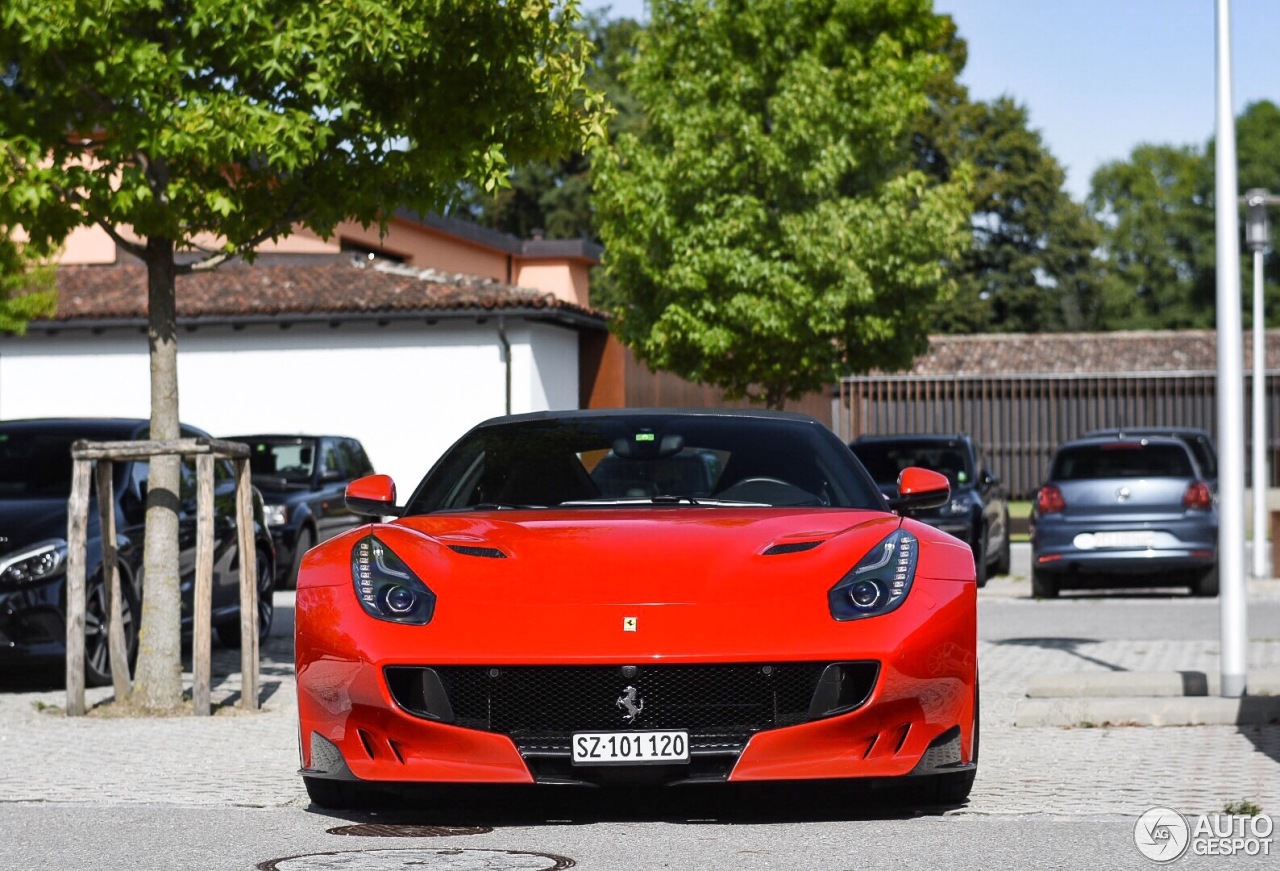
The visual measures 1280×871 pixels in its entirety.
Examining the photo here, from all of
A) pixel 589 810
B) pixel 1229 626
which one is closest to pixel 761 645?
pixel 589 810

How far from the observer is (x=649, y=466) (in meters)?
8.01

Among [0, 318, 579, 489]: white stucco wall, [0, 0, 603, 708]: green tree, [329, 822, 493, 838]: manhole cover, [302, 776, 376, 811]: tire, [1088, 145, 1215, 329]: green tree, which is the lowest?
[329, 822, 493, 838]: manhole cover

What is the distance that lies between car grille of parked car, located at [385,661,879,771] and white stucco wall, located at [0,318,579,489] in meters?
24.9

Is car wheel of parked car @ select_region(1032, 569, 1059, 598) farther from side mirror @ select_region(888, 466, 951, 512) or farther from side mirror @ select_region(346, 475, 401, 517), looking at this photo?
side mirror @ select_region(346, 475, 401, 517)

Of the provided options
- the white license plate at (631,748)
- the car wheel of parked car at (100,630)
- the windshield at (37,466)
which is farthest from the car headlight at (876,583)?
the windshield at (37,466)

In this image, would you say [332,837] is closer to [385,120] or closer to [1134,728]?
[1134,728]

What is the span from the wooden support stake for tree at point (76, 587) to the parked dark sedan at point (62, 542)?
714 mm

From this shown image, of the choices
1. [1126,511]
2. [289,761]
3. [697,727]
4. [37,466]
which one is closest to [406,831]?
[697,727]

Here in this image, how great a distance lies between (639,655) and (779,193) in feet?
77.4

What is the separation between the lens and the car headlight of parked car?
20672 millimetres

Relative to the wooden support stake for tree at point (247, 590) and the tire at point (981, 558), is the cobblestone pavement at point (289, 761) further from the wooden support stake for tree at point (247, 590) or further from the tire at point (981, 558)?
the tire at point (981, 558)

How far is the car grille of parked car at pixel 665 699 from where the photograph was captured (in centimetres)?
630

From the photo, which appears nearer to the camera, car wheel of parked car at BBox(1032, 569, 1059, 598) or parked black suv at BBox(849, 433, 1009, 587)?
car wheel of parked car at BBox(1032, 569, 1059, 598)

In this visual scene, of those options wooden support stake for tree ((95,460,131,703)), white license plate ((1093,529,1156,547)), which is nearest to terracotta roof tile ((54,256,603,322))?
white license plate ((1093,529,1156,547))
